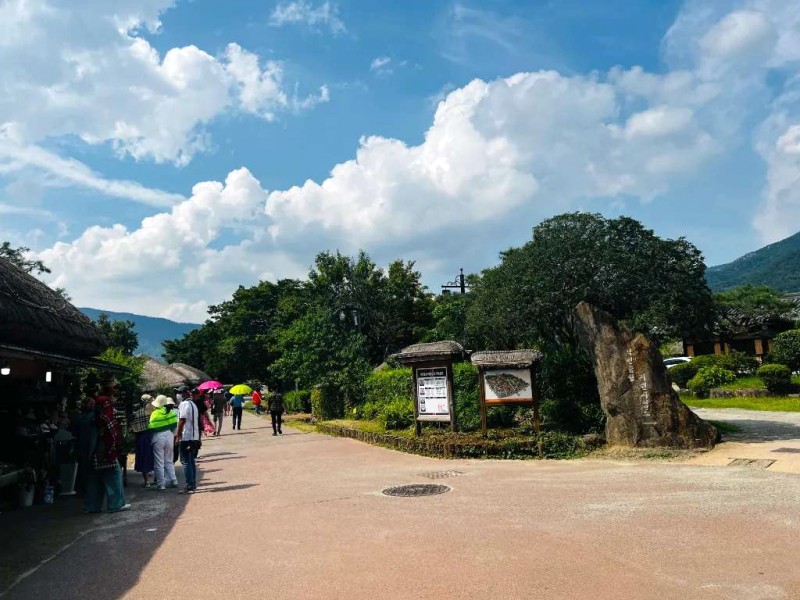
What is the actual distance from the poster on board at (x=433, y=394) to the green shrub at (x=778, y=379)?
14.8 metres

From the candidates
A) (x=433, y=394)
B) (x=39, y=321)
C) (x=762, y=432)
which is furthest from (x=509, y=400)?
(x=39, y=321)

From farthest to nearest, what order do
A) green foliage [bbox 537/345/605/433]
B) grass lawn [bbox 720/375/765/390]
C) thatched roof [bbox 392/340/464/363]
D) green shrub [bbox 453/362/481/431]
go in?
grass lawn [bbox 720/375/765/390] < green shrub [bbox 453/362/481/431] < thatched roof [bbox 392/340/464/363] < green foliage [bbox 537/345/605/433]

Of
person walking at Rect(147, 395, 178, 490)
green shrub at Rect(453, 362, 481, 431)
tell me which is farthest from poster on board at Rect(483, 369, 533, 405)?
person walking at Rect(147, 395, 178, 490)

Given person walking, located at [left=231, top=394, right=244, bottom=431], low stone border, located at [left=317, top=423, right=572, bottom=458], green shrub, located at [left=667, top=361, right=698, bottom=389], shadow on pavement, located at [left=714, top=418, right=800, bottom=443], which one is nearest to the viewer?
low stone border, located at [left=317, top=423, right=572, bottom=458]

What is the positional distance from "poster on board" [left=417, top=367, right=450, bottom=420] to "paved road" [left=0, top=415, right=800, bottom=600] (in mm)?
4139

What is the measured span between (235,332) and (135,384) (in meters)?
36.2

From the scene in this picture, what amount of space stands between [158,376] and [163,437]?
863 inches

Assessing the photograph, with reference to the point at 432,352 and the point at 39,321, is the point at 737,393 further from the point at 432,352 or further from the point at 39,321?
the point at 39,321

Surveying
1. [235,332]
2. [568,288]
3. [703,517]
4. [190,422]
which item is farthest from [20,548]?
[235,332]

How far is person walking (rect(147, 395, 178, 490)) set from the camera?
10391mm

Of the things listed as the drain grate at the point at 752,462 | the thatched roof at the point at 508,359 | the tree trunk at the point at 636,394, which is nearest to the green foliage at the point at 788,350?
the tree trunk at the point at 636,394

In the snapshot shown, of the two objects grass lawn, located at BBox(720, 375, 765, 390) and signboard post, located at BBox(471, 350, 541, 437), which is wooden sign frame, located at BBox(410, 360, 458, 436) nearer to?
signboard post, located at BBox(471, 350, 541, 437)

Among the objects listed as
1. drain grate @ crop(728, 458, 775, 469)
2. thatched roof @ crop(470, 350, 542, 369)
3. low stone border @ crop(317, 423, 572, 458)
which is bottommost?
drain grate @ crop(728, 458, 775, 469)

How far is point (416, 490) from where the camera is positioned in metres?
9.09
